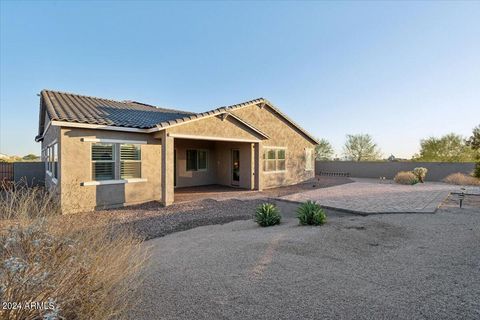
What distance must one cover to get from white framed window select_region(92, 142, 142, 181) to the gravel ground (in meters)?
5.38

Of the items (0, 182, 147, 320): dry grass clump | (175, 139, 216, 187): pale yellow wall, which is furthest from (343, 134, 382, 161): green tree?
(0, 182, 147, 320): dry grass clump

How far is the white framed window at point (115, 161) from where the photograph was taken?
32.4ft

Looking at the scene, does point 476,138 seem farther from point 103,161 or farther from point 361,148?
point 103,161

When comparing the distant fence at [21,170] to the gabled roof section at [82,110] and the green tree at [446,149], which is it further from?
the green tree at [446,149]

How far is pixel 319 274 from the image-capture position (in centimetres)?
368

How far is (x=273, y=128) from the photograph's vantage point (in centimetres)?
1814

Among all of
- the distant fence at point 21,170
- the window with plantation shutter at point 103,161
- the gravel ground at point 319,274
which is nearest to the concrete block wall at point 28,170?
the distant fence at point 21,170

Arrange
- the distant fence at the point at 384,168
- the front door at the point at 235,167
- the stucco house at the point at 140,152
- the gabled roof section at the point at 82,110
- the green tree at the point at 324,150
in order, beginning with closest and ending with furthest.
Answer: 1. the stucco house at the point at 140,152
2. the gabled roof section at the point at 82,110
3. the front door at the point at 235,167
4. the distant fence at the point at 384,168
5. the green tree at the point at 324,150

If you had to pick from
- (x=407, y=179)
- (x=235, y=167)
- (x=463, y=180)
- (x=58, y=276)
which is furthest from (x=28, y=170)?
(x=463, y=180)

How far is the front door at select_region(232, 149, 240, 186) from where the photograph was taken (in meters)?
16.2

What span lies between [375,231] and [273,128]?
1288cm

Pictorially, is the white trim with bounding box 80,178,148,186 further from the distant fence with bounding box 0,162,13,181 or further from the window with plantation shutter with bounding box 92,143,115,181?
the distant fence with bounding box 0,162,13,181

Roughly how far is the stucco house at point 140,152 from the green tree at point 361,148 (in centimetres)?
2285

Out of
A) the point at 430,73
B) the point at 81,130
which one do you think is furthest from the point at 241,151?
the point at 430,73
